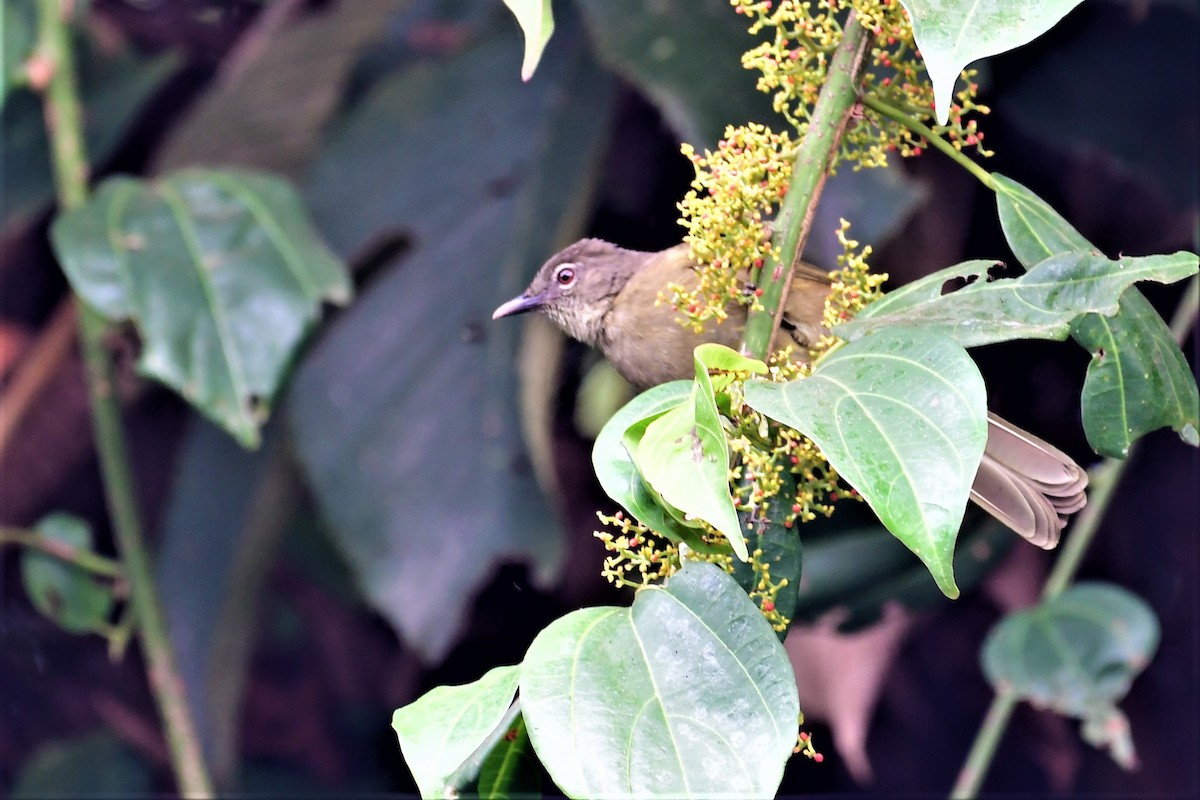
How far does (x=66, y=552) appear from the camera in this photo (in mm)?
1845

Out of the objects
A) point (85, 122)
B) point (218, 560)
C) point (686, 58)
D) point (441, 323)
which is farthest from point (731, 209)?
point (85, 122)

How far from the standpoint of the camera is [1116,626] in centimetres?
176

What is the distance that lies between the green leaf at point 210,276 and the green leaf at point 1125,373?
1061 millimetres

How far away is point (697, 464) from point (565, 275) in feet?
2.64

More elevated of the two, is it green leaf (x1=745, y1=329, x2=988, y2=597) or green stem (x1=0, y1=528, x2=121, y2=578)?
green leaf (x1=745, y1=329, x2=988, y2=597)

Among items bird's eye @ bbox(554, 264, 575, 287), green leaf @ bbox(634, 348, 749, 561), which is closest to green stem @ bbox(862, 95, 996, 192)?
green leaf @ bbox(634, 348, 749, 561)

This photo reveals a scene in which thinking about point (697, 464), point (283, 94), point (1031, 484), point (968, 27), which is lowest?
point (283, 94)

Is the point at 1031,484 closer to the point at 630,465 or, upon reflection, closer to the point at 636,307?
the point at 630,465

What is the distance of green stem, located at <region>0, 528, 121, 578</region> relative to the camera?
1.80 meters

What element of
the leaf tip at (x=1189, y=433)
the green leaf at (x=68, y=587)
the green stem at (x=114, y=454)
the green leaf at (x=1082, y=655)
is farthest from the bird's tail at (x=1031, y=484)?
the green leaf at (x=68, y=587)

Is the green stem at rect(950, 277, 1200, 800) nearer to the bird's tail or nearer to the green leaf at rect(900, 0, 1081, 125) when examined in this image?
the bird's tail

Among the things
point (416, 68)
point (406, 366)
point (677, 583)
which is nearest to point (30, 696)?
point (406, 366)

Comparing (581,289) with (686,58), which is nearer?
(581,289)

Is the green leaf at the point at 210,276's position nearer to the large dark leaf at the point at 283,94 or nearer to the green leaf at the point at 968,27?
the large dark leaf at the point at 283,94
